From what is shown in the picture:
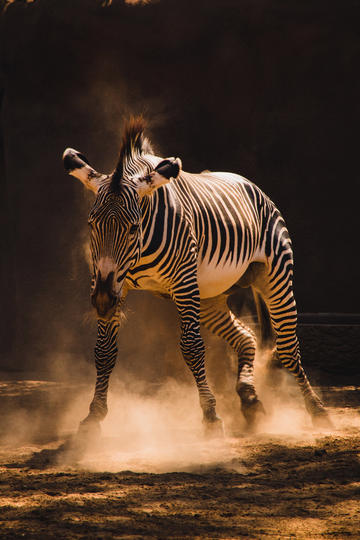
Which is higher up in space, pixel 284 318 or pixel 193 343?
pixel 284 318

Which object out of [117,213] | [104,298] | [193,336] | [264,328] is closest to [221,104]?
[264,328]

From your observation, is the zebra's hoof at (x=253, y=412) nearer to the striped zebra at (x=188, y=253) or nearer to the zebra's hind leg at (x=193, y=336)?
the striped zebra at (x=188, y=253)

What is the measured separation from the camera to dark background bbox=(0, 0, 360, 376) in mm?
7352

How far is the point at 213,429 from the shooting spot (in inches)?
192

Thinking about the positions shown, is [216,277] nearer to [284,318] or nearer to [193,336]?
[193,336]

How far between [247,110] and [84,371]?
11.4ft

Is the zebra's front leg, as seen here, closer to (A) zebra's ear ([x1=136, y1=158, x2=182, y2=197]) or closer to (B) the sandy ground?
(B) the sandy ground

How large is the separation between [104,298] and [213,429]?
4.54ft

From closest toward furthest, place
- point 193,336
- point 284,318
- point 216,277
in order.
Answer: point 193,336 < point 216,277 < point 284,318

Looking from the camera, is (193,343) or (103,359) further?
(103,359)

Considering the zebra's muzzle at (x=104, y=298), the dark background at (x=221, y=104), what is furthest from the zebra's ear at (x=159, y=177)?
the dark background at (x=221, y=104)

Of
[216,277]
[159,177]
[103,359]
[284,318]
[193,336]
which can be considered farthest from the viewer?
[284,318]

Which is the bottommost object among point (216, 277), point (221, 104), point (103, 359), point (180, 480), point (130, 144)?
point (180, 480)

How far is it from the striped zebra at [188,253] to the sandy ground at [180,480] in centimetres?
36
